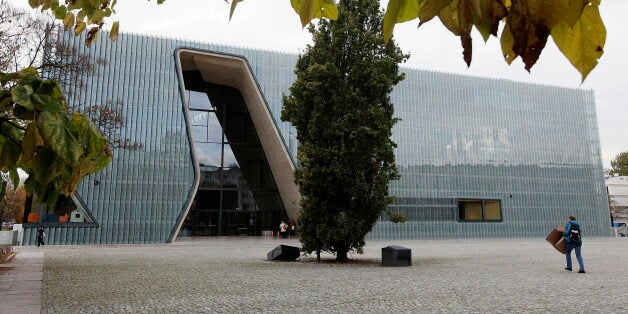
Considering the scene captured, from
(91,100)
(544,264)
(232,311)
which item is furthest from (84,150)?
(91,100)

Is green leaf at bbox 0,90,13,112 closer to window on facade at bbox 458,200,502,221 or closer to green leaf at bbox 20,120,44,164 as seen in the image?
green leaf at bbox 20,120,44,164

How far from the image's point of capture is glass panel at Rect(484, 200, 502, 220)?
41.1 metres

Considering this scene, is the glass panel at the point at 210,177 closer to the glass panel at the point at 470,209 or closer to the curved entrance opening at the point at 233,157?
the curved entrance opening at the point at 233,157

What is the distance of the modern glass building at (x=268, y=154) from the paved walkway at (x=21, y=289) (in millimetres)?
16245

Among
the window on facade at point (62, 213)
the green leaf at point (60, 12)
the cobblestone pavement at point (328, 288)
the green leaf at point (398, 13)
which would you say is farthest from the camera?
the window on facade at point (62, 213)

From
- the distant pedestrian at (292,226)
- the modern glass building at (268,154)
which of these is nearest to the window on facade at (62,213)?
the modern glass building at (268,154)

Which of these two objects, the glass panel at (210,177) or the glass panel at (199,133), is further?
the glass panel at (199,133)

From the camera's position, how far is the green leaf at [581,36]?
855 mm

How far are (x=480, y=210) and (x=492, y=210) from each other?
4.21 ft

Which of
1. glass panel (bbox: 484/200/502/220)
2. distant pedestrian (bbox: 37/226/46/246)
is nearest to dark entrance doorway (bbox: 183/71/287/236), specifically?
distant pedestrian (bbox: 37/226/46/246)

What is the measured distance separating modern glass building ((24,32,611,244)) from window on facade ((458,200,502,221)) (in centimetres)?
12

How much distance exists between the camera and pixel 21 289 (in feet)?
28.1

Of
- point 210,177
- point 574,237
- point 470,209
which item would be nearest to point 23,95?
point 574,237

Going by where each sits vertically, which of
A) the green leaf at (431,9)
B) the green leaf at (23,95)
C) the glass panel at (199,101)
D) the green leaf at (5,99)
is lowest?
the green leaf at (431,9)
